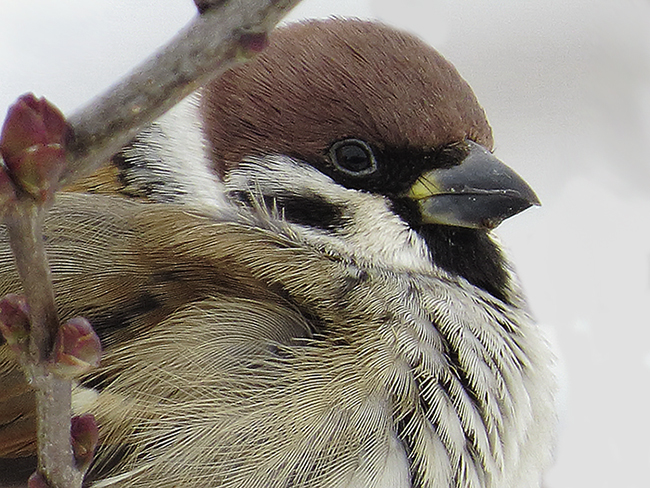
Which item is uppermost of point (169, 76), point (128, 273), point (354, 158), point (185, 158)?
point (169, 76)

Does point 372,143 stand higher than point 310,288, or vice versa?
point 372,143

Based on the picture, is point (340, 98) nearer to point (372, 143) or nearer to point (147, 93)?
point (372, 143)

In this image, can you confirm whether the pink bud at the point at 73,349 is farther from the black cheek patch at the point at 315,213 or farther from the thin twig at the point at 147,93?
the black cheek patch at the point at 315,213

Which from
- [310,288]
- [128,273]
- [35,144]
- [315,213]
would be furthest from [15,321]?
[315,213]

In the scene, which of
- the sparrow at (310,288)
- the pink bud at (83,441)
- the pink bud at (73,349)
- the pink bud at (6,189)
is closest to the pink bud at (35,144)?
the pink bud at (6,189)

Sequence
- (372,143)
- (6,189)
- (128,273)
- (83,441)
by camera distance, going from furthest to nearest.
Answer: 1. (372,143)
2. (128,273)
3. (83,441)
4. (6,189)

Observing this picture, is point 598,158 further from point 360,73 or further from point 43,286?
point 43,286
